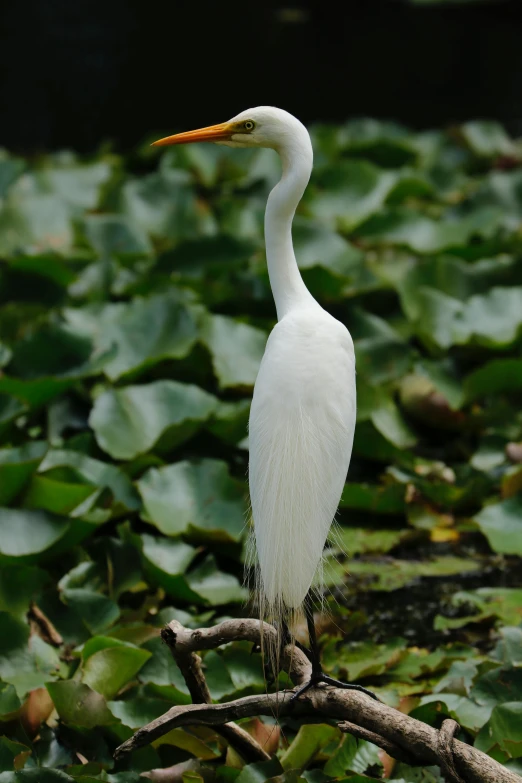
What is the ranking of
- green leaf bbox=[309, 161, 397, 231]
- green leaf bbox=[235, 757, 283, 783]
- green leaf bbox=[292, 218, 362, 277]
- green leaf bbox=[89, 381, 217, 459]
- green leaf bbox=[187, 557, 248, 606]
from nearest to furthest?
green leaf bbox=[235, 757, 283, 783] < green leaf bbox=[187, 557, 248, 606] < green leaf bbox=[89, 381, 217, 459] < green leaf bbox=[292, 218, 362, 277] < green leaf bbox=[309, 161, 397, 231]

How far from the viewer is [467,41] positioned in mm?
10930

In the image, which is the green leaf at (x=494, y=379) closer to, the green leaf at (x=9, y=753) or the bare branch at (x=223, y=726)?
the bare branch at (x=223, y=726)

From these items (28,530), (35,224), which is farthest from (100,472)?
(35,224)

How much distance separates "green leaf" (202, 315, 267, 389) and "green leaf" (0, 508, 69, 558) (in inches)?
36.5

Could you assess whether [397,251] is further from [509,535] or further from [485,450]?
[509,535]

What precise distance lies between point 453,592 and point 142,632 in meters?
0.96

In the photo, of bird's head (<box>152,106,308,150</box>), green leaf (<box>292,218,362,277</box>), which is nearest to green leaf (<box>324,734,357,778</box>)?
bird's head (<box>152,106,308,150</box>)

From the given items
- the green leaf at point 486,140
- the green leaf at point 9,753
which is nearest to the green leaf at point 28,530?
the green leaf at point 9,753

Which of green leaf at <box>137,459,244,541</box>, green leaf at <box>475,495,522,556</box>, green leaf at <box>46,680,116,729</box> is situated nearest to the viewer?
green leaf at <box>46,680,116,729</box>

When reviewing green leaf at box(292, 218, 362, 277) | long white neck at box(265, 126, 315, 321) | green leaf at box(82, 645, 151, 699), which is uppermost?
long white neck at box(265, 126, 315, 321)

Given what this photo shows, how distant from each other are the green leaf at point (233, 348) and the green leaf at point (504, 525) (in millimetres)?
830

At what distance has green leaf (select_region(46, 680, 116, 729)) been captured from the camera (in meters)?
2.26

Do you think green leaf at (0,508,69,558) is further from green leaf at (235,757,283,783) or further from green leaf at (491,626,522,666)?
green leaf at (491,626,522,666)

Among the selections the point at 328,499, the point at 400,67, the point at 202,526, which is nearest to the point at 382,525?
the point at 202,526
